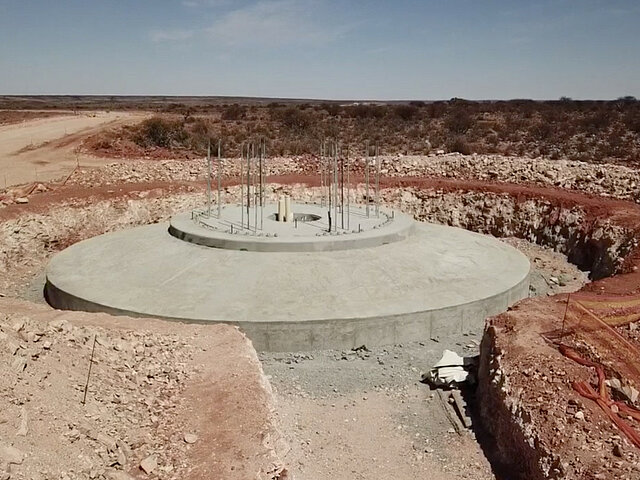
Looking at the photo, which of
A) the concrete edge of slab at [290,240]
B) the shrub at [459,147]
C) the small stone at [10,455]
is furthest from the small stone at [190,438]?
the shrub at [459,147]

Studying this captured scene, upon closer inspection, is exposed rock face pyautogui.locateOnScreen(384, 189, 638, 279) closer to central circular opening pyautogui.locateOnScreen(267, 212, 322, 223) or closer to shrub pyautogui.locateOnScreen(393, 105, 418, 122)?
central circular opening pyautogui.locateOnScreen(267, 212, 322, 223)

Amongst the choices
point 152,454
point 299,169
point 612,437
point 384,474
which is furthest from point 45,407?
point 299,169

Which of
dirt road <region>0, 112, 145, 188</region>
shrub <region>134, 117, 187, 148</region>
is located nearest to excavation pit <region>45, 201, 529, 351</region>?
dirt road <region>0, 112, 145, 188</region>

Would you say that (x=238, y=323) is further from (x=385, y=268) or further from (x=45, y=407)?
(x=45, y=407)

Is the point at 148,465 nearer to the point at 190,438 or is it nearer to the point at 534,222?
the point at 190,438

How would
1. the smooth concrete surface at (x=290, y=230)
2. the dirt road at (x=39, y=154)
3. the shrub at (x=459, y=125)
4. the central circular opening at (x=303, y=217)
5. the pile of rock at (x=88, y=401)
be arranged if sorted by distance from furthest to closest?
the shrub at (x=459, y=125) → the dirt road at (x=39, y=154) → the central circular opening at (x=303, y=217) → the smooth concrete surface at (x=290, y=230) → the pile of rock at (x=88, y=401)

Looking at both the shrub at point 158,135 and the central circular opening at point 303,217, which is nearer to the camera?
the central circular opening at point 303,217

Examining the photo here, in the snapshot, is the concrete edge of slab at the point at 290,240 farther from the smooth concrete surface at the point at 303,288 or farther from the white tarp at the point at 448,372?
the white tarp at the point at 448,372
